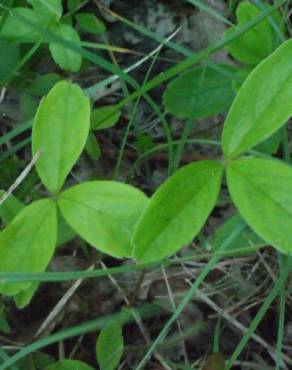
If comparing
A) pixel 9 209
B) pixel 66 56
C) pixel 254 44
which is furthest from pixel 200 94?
pixel 9 209

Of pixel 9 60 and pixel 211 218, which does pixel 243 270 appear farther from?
pixel 9 60

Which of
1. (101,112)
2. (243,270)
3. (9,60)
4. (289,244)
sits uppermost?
(9,60)

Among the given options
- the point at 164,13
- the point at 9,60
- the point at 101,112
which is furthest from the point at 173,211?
the point at 164,13

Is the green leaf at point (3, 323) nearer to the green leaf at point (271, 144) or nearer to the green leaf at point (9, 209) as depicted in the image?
the green leaf at point (9, 209)

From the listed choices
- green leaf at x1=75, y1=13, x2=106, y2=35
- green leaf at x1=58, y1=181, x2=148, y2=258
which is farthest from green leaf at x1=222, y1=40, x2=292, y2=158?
green leaf at x1=75, y1=13, x2=106, y2=35

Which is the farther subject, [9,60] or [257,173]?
[9,60]

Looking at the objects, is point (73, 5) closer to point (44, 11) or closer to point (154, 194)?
point (44, 11)
